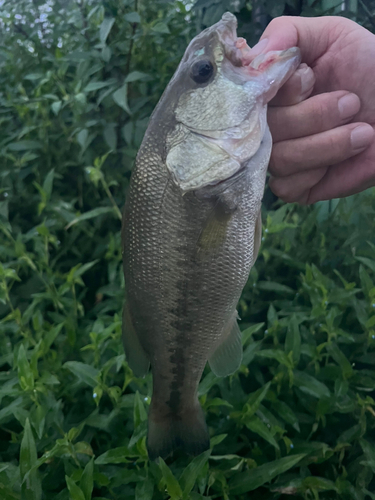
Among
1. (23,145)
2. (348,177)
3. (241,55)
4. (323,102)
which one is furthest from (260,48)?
(23,145)

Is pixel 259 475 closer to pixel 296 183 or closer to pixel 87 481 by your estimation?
pixel 87 481

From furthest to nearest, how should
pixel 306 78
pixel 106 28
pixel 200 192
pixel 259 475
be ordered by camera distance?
pixel 106 28
pixel 259 475
pixel 306 78
pixel 200 192

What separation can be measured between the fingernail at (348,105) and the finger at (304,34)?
17cm

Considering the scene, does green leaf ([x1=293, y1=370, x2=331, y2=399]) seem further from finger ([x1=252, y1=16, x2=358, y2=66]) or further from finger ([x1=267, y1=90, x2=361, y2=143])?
finger ([x1=252, y1=16, x2=358, y2=66])

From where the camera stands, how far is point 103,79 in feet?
5.88

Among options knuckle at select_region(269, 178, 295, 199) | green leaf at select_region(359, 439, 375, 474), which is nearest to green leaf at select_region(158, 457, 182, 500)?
green leaf at select_region(359, 439, 375, 474)

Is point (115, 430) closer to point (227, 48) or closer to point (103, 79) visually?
point (227, 48)

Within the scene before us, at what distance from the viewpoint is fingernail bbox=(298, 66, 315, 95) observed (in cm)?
82

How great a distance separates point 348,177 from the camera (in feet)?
3.37

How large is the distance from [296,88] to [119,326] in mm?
821

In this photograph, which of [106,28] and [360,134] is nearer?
[360,134]

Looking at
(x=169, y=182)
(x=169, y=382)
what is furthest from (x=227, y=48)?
(x=169, y=382)

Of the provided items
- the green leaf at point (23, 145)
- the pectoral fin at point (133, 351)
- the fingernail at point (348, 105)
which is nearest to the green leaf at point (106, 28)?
the green leaf at point (23, 145)

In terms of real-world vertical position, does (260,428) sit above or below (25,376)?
below
